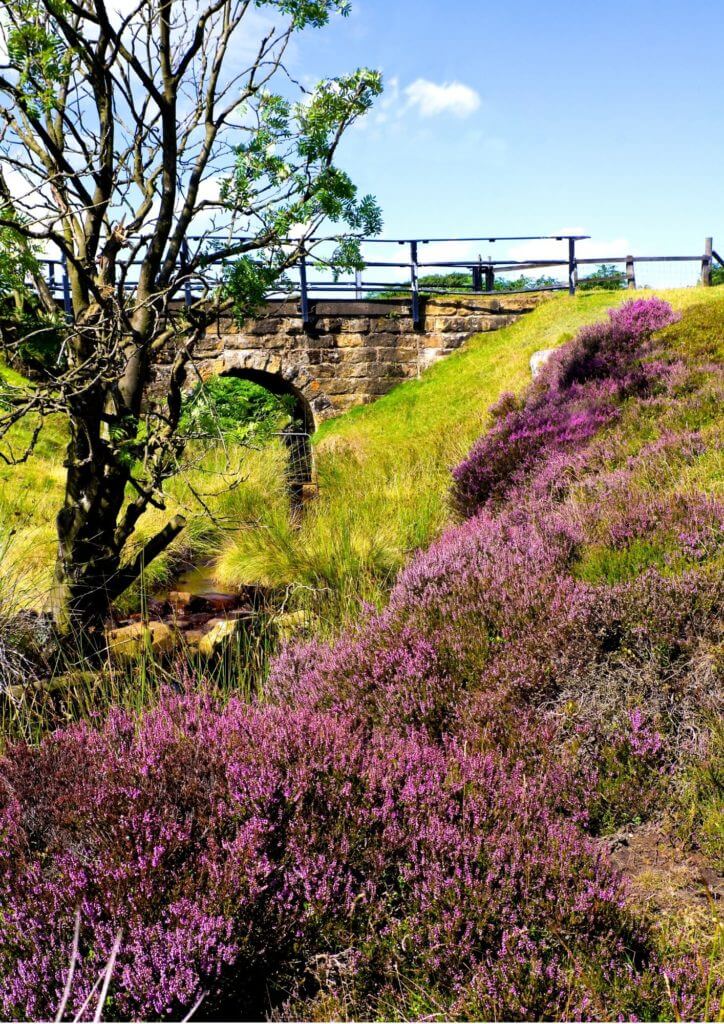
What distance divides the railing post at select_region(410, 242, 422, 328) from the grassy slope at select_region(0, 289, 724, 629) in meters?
2.89

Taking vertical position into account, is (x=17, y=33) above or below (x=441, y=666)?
above

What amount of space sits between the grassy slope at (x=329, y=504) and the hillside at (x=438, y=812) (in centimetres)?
184

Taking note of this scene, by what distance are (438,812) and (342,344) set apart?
16948mm

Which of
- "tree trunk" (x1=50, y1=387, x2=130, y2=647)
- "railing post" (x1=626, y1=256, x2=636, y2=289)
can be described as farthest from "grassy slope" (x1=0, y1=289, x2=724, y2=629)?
"railing post" (x1=626, y1=256, x2=636, y2=289)

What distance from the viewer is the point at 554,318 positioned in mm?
18391

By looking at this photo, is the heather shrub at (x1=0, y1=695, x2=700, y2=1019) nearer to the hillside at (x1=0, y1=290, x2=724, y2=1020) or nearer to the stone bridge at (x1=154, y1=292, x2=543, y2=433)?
the hillside at (x1=0, y1=290, x2=724, y2=1020)

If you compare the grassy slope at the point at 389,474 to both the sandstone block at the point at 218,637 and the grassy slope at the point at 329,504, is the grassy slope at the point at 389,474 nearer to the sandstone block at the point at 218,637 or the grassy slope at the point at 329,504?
the grassy slope at the point at 329,504

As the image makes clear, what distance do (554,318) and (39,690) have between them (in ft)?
51.5

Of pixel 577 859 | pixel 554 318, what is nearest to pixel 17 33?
pixel 577 859

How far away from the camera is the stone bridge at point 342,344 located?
18281 mm

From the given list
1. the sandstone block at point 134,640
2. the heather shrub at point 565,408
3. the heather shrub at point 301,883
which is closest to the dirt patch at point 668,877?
the heather shrub at point 301,883

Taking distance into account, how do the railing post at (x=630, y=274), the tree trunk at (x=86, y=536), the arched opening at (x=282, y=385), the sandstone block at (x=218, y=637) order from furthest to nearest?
the railing post at (x=630, y=274) < the arched opening at (x=282, y=385) < the sandstone block at (x=218, y=637) < the tree trunk at (x=86, y=536)

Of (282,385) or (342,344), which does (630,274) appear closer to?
(342,344)

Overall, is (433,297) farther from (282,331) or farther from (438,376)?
(282,331)
